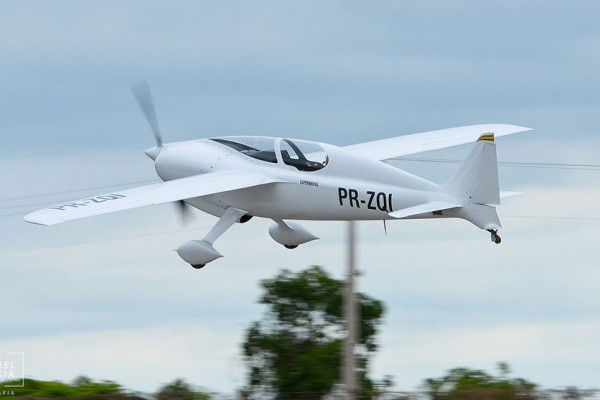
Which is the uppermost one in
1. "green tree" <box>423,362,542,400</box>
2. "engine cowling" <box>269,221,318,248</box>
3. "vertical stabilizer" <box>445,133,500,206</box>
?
"vertical stabilizer" <box>445,133,500,206</box>

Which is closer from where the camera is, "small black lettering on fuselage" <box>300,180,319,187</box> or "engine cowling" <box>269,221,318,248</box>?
"small black lettering on fuselage" <box>300,180,319,187</box>

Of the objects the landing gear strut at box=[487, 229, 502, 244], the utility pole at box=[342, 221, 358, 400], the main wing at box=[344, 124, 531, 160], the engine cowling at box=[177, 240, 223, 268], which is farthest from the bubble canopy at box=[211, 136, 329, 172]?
the landing gear strut at box=[487, 229, 502, 244]

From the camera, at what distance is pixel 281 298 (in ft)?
129

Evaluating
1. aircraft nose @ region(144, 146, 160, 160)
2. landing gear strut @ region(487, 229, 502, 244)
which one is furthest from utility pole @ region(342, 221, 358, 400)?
aircraft nose @ region(144, 146, 160, 160)

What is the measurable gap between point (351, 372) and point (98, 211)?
5.85m

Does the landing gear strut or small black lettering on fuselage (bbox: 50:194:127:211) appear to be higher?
small black lettering on fuselage (bbox: 50:194:127:211)

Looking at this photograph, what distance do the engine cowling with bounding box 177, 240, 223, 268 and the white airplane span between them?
2 centimetres

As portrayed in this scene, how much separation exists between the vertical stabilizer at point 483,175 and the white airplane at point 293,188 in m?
0.02

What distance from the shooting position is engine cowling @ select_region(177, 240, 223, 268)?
29.9 metres

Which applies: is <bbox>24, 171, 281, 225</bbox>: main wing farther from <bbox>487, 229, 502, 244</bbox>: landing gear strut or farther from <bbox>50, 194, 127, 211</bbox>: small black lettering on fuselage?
<bbox>487, 229, 502, 244</bbox>: landing gear strut

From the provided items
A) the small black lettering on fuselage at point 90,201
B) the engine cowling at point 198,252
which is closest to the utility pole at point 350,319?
the engine cowling at point 198,252

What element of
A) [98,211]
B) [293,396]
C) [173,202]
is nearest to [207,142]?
[173,202]

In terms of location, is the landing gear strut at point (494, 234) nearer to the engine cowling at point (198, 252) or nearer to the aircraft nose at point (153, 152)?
the engine cowling at point (198, 252)

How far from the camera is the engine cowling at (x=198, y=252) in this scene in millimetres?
29891
